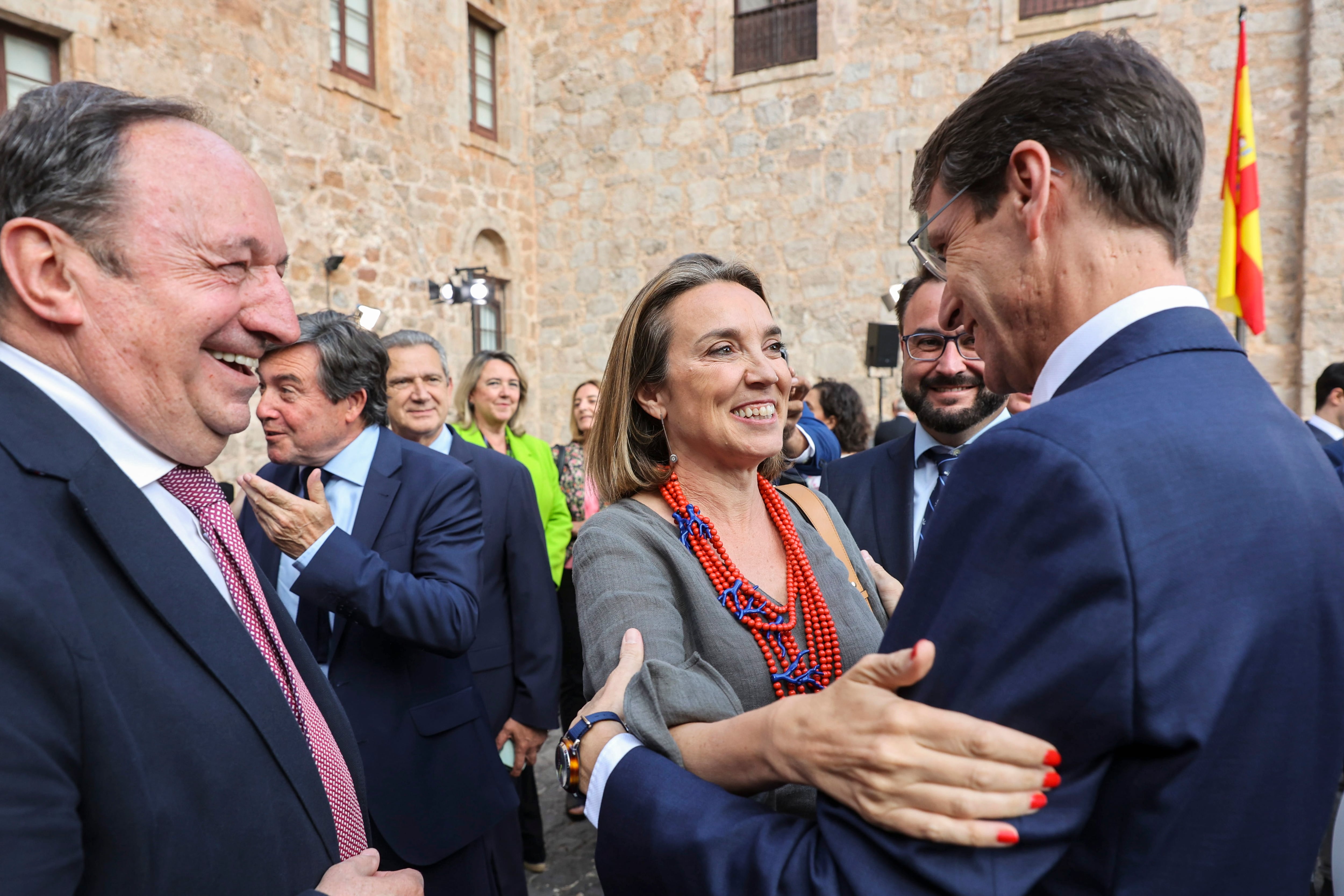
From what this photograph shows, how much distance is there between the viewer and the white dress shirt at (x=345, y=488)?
2.56m

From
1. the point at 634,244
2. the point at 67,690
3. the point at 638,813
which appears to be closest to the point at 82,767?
the point at 67,690

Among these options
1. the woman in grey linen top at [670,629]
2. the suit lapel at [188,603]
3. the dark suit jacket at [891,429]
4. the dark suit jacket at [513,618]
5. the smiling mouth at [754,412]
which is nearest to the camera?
the suit lapel at [188,603]

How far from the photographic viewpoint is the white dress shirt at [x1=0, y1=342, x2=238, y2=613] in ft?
3.70

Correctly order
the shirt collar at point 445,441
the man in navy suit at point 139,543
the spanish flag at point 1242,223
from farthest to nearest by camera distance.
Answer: the spanish flag at point 1242,223 < the shirt collar at point 445,441 < the man in navy suit at point 139,543

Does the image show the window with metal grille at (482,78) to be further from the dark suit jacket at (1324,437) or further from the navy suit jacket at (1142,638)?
the navy suit jacket at (1142,638)

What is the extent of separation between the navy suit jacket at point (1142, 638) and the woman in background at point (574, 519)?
3.30 metres

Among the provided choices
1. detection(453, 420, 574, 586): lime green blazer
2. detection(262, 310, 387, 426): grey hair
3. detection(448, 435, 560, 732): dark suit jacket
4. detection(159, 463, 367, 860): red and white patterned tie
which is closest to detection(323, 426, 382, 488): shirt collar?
detection(262, 310, 387, 426): grey hair

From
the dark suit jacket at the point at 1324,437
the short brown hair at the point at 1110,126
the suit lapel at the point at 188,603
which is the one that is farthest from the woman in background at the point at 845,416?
the suit lapel at the point at 188,603

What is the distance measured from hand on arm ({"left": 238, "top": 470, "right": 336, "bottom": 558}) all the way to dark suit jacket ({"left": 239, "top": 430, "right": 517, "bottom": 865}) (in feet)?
0.20

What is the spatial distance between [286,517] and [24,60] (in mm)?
5908

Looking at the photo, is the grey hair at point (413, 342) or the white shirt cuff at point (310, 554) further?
the grey hair at point (413, 342)

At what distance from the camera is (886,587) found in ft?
6.54

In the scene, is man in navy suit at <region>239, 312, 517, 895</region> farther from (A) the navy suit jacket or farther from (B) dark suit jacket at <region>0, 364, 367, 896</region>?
(A) the navy suit jacket

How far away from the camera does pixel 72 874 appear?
906mm
